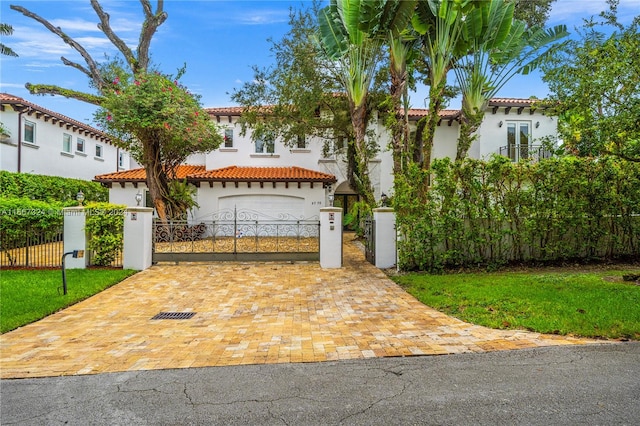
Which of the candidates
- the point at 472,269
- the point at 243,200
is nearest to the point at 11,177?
the point at 243,200

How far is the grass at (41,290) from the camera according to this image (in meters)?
6.86

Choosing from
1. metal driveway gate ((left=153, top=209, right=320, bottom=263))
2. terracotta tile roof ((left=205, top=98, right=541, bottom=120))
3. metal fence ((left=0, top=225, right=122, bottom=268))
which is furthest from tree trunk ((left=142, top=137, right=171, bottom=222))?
terracotta tile roof ((left=205, top=98, right=541, bottom=120))

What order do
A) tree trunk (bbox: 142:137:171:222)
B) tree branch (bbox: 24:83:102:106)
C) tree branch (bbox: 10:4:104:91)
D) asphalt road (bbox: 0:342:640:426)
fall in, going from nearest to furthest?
asphalt road (bbox: 0:342:640:426) < tree trunk (bbox: 142:137:171:222) < tree branch (bbox: 24:83:102:106) < tree branch (bbox: 10:4:104:91)

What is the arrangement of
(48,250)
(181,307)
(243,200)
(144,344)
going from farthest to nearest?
1. (243,200)
2. (48,250)
3. (181,307)
4. (144,344)

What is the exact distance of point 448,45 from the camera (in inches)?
448

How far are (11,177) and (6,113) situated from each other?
4.24 meters

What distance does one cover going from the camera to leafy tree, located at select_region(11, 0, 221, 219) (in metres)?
13.7

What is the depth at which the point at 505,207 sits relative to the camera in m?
10.8

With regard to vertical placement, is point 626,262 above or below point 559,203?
below

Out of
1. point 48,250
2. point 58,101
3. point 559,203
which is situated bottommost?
point 48,250

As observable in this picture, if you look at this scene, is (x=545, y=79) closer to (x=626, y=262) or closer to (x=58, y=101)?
(x=626, y=262)

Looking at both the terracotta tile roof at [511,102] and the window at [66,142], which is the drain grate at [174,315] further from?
the window at [66,142]

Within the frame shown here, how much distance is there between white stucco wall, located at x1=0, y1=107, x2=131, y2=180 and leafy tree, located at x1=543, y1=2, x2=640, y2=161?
76.5ft

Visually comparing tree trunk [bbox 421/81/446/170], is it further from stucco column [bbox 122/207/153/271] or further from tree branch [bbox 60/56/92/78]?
tree branch [bbox 60/56/92/78]
